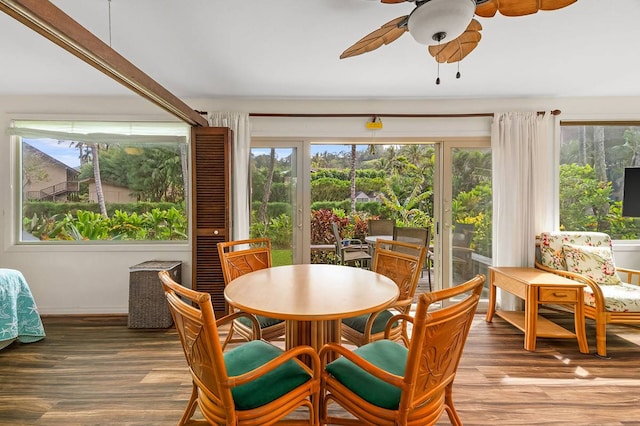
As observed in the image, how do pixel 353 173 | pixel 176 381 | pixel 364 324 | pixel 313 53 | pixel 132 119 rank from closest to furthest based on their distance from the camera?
1. pixel 364 324
2. pixel 176 381
3. pixel 313 53
4. pixel 132 119
5. pixel 353 173

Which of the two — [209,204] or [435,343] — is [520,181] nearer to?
[435,343]

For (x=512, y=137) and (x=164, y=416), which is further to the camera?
(x=512, y=137)

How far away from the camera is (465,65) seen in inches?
103

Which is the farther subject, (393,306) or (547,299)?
(547,299)

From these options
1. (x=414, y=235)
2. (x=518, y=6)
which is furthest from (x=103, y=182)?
(x=518, y=6)

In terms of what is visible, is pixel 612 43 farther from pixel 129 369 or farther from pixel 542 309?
pixel 129 369

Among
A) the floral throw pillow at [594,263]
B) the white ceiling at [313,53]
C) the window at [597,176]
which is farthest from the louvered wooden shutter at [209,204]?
the window at [597,176]

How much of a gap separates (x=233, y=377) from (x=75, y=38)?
61.9 inches

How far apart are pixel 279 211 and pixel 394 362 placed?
237cm

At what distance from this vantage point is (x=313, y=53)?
2408mm

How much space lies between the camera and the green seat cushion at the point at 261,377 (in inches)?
48.7

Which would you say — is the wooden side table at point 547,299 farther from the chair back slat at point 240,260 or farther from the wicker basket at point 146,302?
the wicker basket at point 146,302

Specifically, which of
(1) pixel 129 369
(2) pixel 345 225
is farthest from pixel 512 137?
(1) pixel 129 369

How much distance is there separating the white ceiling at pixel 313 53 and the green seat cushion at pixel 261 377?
1994mm
